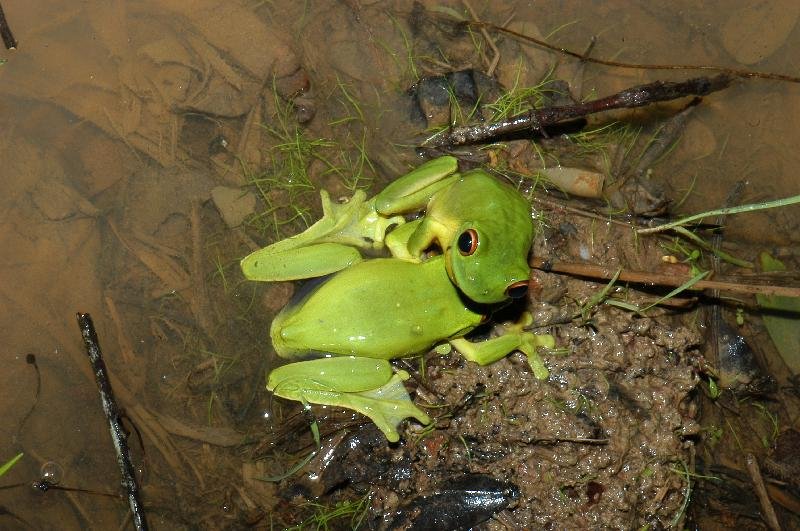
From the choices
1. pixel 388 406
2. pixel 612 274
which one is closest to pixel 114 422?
pixel 388 406

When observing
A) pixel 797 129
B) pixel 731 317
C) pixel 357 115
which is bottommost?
pixel 731 317

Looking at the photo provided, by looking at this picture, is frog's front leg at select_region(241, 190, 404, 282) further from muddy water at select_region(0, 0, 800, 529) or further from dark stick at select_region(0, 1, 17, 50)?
dark stick at select_region(0, 1, 17, 50)

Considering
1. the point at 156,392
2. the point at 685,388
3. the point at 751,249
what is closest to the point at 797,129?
the point at 751,249

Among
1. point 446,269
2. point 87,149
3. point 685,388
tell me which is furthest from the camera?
point 87,149

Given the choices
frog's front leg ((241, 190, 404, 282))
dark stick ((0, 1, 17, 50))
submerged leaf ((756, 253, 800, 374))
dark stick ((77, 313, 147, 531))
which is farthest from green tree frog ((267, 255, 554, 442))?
dark stick ((0, 1, 17, 50))

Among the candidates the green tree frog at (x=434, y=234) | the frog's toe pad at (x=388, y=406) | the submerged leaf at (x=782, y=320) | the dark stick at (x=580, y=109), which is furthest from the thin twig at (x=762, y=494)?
the dark stick at (x=580, y=109)

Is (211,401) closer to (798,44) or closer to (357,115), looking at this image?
(357,115)

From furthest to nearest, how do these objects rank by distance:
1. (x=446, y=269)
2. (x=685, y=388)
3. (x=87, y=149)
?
1. (x=87, y=149)
2. (x=685, y=388)
3. (x=446, y=269)
